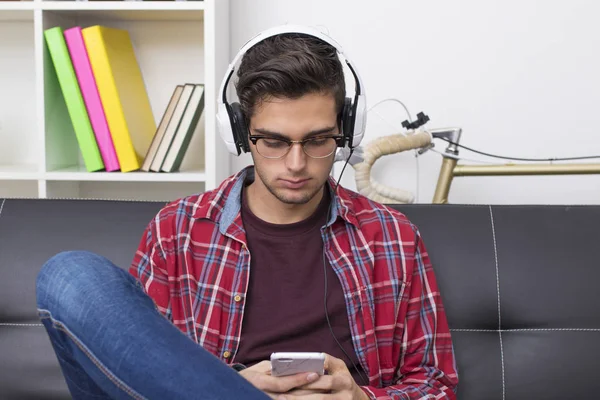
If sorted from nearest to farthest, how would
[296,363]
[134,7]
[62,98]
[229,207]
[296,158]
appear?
[296,363] < [296,158] < [229,207] < [134,7] < [62,98]

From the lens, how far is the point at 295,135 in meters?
1.33

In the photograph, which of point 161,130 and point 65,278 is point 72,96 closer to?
point 161,130

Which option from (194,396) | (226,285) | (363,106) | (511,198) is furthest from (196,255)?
(511,198)

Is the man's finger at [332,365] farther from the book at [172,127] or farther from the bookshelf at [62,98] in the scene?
the book at [172,127]

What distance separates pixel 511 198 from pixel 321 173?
0.99 meters

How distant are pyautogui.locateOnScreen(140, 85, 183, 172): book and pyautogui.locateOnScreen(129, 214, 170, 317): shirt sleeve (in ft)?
1.85

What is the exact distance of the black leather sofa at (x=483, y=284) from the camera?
4.89ft

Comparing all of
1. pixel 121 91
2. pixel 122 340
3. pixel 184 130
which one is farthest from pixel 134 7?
pixel 122 340

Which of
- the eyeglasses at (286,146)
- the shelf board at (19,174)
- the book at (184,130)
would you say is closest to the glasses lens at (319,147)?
the eyeglasses at (286,146)

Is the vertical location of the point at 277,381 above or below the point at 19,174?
below

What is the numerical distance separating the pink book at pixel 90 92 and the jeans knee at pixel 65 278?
1.09 meters

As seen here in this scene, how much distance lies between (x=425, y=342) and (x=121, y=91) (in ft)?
3.52

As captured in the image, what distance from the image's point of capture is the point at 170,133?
197 cm

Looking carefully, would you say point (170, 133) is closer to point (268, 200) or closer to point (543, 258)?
point (268, 200)
